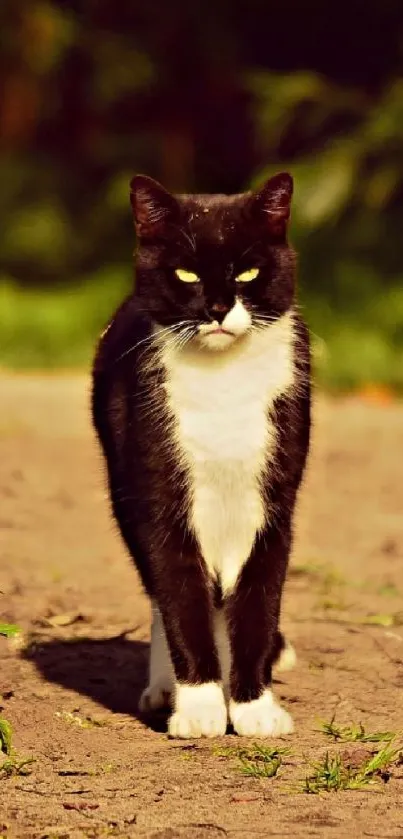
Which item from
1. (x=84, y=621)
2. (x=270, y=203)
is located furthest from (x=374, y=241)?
(x=270, y=203)

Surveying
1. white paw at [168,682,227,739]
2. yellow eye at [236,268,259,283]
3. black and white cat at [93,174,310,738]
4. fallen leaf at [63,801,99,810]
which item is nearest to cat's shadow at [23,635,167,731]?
white paw at [168,682,227,739]

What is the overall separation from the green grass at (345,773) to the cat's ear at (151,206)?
1.22 metres

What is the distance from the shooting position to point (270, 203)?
3.40m

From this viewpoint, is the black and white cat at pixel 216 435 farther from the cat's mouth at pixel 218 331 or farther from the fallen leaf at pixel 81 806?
the fallen leaf at pixel 81 806

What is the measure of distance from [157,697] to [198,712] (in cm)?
30

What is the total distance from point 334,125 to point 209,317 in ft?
31.1

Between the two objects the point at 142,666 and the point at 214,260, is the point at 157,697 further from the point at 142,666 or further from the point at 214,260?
the point at 214,260

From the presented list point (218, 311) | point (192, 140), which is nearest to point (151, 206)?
point (218, 311)

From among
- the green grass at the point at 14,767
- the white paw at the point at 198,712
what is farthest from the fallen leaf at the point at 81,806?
the white paw at the point at 198,712

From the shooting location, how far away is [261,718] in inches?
134

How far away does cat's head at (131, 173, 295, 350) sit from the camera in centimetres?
330

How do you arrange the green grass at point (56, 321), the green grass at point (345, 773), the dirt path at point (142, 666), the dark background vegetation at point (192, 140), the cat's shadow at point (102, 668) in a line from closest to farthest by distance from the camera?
the dirt path at point (142, 666)
the green grass at point (345, 773)
the cat's shadow at point (102, 668)
the green grass at point (56, 321)
the dark background vegetation at point (192, 140)

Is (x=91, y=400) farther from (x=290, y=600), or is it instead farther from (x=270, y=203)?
(x=290, y=600)

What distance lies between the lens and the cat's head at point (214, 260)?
10.8 ft
